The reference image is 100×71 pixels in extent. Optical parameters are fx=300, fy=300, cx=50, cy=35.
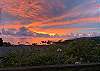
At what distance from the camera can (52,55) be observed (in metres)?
8.66

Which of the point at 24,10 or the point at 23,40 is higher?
the point at 24,10

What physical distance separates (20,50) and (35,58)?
1377 mm

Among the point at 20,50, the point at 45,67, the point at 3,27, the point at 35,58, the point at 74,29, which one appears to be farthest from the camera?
the point at 74,29

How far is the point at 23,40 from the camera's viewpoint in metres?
10.7

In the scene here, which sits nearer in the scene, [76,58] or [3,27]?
[76,58]

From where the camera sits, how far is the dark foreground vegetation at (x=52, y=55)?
8.13 metres

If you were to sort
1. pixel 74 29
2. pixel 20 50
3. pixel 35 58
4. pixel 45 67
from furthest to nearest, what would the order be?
pixel 74 29 < pixel 20 50 < pixel 35 58 < pixel 45 67

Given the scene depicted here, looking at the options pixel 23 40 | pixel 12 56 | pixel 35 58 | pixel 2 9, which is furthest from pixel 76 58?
pixel 2 9

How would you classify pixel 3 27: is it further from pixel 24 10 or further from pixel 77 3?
pixel 77 3

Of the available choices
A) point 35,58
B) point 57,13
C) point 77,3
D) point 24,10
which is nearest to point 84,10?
point 77,3

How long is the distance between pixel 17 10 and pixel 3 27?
0.78m

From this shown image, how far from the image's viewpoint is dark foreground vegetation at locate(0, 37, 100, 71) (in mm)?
8133

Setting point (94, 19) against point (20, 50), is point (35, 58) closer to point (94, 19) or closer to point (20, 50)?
point (20, 50)

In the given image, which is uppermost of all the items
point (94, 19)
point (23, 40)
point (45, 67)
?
point (94, 19)
